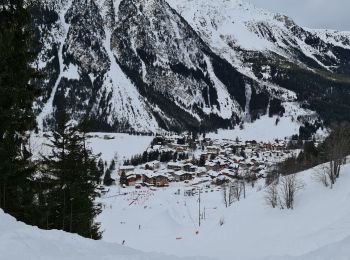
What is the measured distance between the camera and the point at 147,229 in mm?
81438

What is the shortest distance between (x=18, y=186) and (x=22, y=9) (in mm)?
7657

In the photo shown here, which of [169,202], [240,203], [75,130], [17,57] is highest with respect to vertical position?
[17,57]

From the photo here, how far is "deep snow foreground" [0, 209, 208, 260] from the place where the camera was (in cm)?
1118

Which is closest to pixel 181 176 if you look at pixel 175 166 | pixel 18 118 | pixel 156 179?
pixel 156 179

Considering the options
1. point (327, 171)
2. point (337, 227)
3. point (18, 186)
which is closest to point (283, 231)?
point (337, 227)

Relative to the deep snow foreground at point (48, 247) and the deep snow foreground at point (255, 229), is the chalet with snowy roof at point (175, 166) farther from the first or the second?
the deep snow foreground at point (48, 247)

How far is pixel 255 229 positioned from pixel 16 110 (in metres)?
43.7

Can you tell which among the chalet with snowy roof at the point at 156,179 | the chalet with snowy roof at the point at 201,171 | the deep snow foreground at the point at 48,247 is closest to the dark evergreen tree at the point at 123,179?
the chalet with snowy roof at the point at 156,179

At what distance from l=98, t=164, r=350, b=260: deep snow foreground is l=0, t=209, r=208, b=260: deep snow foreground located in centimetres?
608

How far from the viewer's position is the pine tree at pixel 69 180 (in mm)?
25281

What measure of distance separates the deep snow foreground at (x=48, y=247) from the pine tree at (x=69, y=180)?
34.5ft

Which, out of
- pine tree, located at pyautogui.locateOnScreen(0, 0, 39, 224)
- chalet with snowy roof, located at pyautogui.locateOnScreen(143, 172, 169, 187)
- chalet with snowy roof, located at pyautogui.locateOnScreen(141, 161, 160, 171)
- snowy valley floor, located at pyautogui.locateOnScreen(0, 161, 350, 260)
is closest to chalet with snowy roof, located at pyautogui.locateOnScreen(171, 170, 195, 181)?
chalet with snowy roof, located at pyautogui.locateOnScreen(143, 172, 169, 187)

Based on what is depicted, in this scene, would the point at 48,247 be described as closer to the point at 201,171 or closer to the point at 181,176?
the point at 181,176

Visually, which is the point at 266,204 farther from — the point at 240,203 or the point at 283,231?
the point at 283,231
